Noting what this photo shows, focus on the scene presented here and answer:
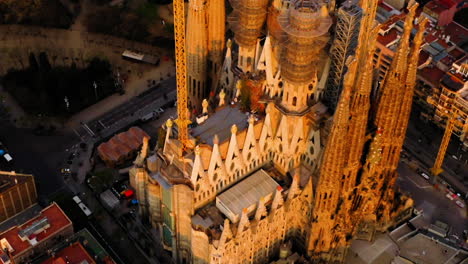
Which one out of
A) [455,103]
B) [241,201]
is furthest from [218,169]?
[455,103]

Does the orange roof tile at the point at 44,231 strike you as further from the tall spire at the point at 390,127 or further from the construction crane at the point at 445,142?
the construction crane at the point at 445,142

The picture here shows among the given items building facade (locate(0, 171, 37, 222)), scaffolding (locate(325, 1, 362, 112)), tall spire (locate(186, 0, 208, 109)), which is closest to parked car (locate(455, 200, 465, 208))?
scaffolding (locate(325, 1, 362, 112))

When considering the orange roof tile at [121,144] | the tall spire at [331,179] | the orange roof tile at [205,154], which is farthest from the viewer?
the orange roof tile at [121,144]

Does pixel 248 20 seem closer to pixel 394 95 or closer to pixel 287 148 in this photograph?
pixel 287 148

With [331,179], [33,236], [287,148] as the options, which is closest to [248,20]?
[287,148]

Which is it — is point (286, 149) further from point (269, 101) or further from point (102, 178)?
point (102, 178)

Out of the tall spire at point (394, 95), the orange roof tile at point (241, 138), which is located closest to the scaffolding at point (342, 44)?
the tall spire at point (394, 95)
